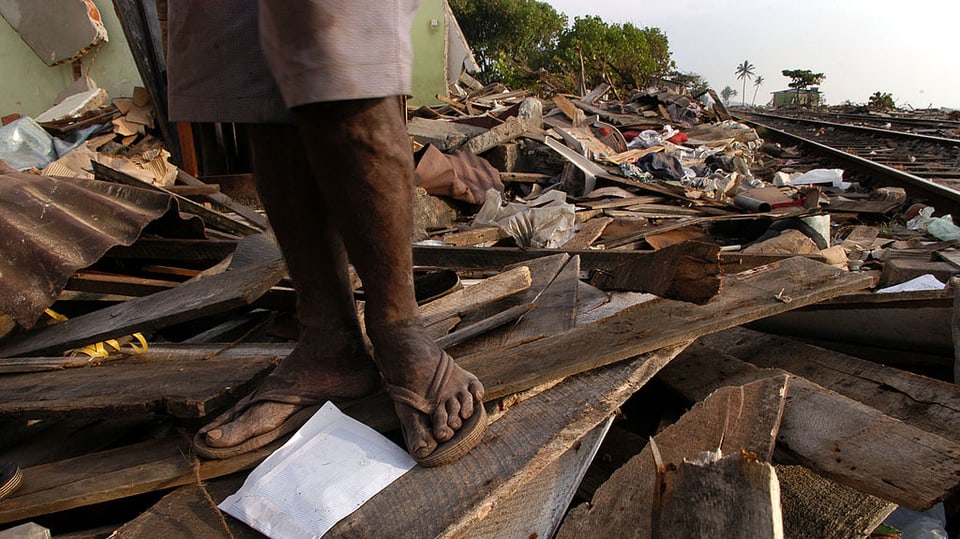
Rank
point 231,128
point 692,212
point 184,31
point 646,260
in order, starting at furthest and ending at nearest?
point 231,128
point 692,212
point 646,260
point 184,31

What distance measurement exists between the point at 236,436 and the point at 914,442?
1594 mm

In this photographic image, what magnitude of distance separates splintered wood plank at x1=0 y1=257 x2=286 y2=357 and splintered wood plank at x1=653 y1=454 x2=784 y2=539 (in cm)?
143

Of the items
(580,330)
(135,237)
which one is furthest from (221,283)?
(580,330)

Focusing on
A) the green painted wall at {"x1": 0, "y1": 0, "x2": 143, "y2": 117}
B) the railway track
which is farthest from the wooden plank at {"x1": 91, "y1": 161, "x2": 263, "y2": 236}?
the railway track

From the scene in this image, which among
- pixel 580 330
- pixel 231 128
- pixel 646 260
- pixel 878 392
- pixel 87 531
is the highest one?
pixel 231 128

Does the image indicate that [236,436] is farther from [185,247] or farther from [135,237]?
[185,247]

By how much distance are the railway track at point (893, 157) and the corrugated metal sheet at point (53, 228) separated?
21.5ft

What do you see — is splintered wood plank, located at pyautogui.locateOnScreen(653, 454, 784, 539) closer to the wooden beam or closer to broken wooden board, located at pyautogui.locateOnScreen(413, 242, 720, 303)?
broken wooden board, located at pyautogui.locateOnScreen(413, 242, 720, 303)

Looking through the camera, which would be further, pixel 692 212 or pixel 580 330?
pixel 692 212

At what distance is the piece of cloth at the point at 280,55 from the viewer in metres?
1.19

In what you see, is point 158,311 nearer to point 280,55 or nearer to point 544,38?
point 280,55

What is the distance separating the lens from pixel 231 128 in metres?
6.43

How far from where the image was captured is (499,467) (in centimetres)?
125

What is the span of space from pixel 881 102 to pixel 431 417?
1498 inches
